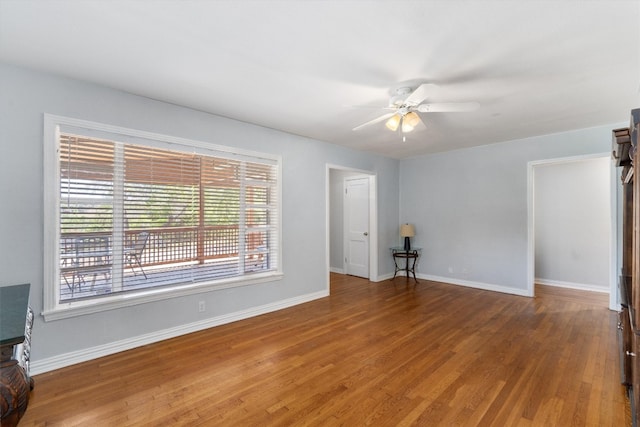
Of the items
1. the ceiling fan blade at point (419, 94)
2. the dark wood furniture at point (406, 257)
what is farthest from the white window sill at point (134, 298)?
the dark wood furniture at point (406, 257)

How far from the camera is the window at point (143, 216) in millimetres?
2545

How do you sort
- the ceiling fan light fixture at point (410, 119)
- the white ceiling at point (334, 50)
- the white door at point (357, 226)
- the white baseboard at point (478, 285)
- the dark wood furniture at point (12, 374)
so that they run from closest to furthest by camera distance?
the dark wood furniture at point (12, 374) < the white ceiling at point (334, 50) < the ceiling fan light fixture at point (410, 119) < the white baseboard at point (478, 285) < the white door at point (357, 226)

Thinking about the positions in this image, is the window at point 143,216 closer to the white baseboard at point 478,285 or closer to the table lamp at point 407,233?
the table lamp at point 407,233

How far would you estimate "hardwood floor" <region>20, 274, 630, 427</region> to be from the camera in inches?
74.9

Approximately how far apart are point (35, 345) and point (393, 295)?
14.0ft

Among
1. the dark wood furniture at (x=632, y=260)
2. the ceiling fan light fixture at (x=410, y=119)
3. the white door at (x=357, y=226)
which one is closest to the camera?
the dark wood furniture at (x=632, y=260)

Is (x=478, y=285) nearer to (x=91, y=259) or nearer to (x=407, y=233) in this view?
(x=407, y=233)

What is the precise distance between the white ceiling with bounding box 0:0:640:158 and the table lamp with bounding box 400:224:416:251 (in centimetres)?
290

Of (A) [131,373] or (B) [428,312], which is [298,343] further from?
(B) [428,312]

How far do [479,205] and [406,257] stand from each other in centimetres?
163

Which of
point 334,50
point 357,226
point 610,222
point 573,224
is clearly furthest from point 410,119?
point 573,224

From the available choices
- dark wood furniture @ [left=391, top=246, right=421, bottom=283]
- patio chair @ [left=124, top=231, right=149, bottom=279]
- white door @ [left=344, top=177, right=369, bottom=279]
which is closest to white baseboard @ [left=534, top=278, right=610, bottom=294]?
dark wood furniture @ [left=391, top=246, right=421, bottom=283]

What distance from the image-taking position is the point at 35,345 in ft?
7.86

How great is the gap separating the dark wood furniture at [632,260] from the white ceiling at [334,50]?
0.76 metres
